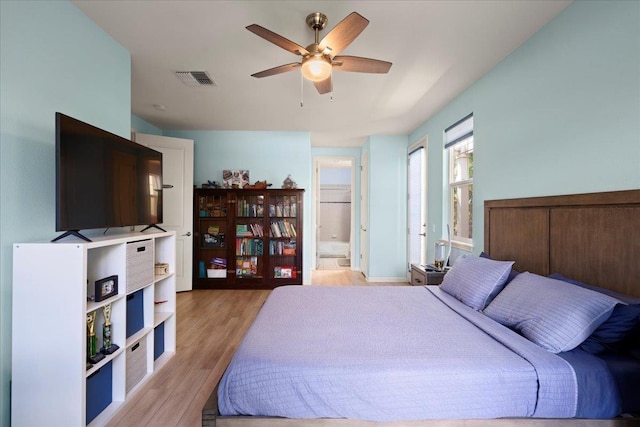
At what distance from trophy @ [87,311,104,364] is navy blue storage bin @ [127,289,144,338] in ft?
Result: 1.12

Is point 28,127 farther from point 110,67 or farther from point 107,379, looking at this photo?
point 107,379

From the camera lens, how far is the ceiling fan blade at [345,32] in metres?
1.54

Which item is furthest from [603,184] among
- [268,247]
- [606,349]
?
[268,247]

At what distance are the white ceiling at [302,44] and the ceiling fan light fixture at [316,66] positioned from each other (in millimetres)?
355

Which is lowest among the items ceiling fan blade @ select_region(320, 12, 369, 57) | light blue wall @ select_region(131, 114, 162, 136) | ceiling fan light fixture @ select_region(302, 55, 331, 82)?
ceiling fan light fixture @ select_region(302, 55, 331, 82)

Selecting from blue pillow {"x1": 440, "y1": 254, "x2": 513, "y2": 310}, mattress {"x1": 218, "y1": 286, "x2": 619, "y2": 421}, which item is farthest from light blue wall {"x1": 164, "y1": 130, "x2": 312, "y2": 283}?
mattress {"x1": 218, "y1": 286, "x2": 619, "y2": 421}

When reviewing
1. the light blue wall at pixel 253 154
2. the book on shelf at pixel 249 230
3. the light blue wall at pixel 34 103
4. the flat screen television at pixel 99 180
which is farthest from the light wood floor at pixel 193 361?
the light blue wall at pixel 253 154

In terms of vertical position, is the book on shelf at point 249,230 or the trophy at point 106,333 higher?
the book on shelf at point 249,230

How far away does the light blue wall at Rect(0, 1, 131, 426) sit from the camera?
1.47 m

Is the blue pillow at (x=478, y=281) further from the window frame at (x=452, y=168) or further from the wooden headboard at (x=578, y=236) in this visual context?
the window frame at (x=452, y=168)

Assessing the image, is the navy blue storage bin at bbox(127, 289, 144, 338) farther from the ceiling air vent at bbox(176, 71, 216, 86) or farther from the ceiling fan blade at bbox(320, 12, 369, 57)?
the ceiling fan blade at bbox(320, 12, 369, 57)

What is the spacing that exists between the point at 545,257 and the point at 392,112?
2509 mm

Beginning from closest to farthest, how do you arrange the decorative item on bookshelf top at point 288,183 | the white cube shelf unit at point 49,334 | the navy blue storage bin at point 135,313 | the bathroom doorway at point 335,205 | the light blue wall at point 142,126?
the white cube shelf unit at point 49,334 < the navy blue storage bin at point 135,313 < the light blue wall at point 142,126 < the decorative item on bookshelf top at point 288,183 < the bathroom doorway at point 335,205

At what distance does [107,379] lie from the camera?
1739 millimetres
